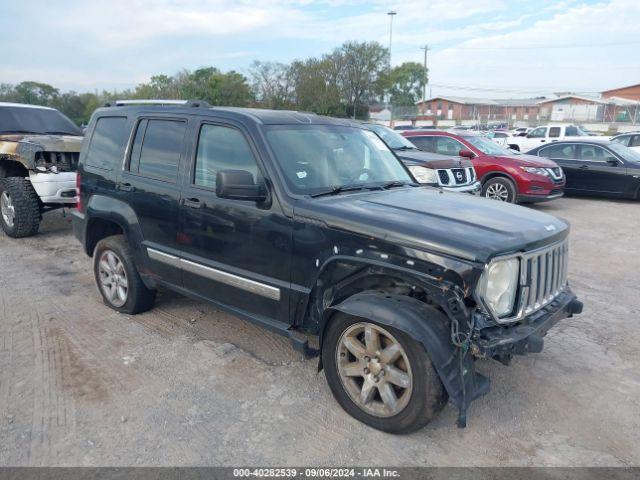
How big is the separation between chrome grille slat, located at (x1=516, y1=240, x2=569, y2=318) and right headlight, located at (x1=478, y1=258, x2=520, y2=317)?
0.06 m

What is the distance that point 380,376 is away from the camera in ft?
10.3

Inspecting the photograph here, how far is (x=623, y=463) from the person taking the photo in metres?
2.92

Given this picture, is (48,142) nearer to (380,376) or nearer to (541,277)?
(380,376)

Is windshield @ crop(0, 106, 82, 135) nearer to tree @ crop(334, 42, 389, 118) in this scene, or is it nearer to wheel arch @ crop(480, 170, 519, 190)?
wheel arch @ crop(480, 170, 519, 190)

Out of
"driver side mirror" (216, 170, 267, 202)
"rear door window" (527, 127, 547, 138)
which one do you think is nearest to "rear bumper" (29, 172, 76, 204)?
"driver side mirror" (216, 170, 267, 202)

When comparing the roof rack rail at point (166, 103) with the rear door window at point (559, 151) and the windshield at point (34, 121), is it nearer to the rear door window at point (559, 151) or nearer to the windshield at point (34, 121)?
the windshield at point (34, 121)

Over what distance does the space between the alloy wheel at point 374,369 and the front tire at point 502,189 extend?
8.45m

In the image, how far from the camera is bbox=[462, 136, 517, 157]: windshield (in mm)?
11438

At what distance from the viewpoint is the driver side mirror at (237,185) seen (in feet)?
11.1

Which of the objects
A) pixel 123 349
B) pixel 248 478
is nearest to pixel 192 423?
pixel 248 478

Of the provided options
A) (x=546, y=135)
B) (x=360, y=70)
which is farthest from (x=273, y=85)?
(x=546, y=135)

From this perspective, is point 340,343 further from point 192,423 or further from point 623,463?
point 623,463

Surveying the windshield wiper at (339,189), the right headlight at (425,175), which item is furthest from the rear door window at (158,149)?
the right headlight at (425,175)

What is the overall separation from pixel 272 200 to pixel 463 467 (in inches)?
80.2
